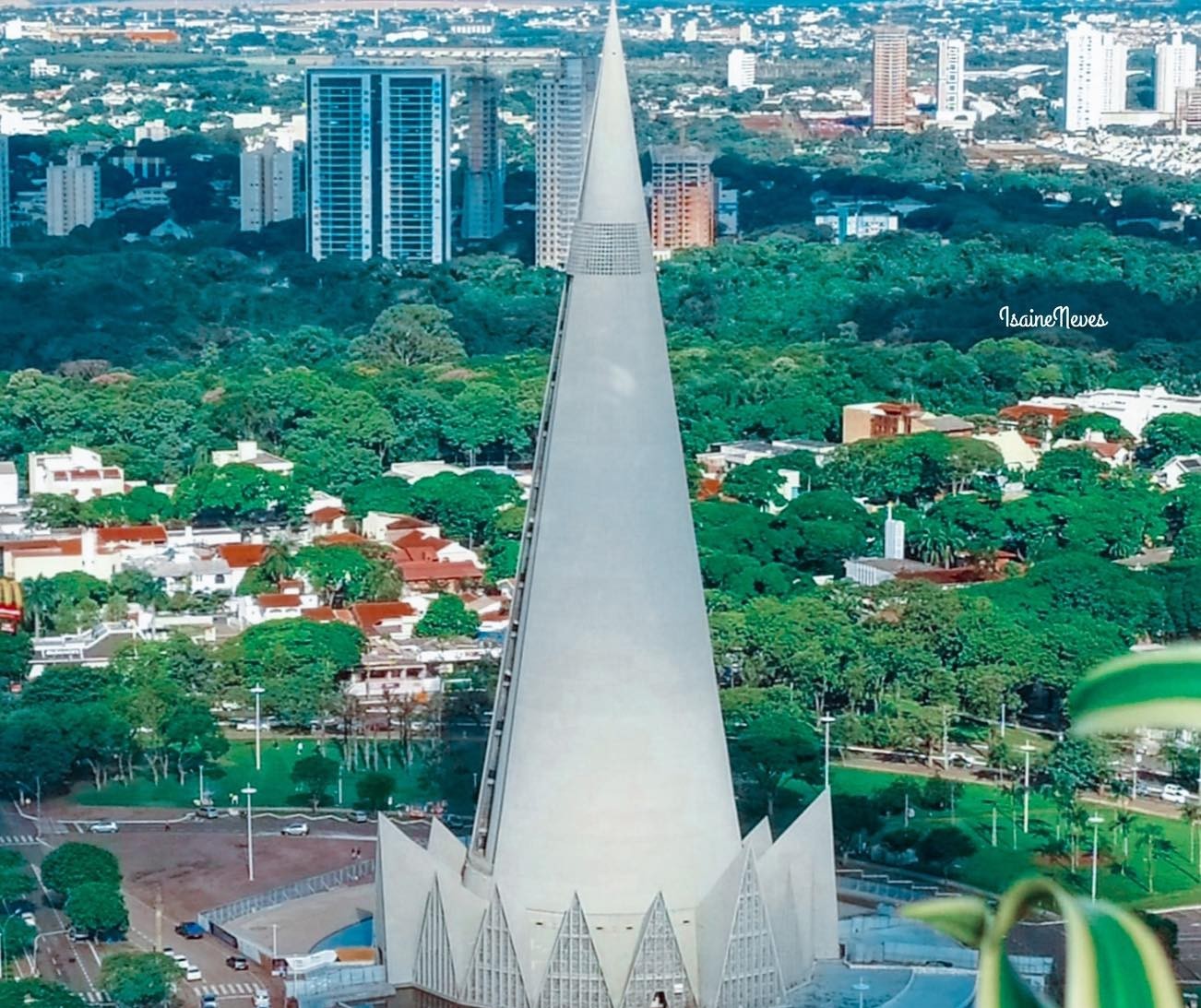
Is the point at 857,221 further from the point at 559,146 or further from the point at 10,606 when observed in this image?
the point at 10,606

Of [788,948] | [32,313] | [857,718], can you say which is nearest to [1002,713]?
[857,718]

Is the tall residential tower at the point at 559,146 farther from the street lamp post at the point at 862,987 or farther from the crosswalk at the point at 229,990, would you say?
the street lamp post at the point at 862,987

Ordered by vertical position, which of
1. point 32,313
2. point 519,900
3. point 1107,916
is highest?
point 1107,916

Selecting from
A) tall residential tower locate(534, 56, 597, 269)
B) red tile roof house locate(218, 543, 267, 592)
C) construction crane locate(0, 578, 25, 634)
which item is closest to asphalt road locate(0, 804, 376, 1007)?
construction crane locate(0, 578, 25, 634)

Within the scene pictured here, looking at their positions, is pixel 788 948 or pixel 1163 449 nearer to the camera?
→ pixel 788 948

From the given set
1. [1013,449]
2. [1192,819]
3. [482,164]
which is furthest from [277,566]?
[482,164]

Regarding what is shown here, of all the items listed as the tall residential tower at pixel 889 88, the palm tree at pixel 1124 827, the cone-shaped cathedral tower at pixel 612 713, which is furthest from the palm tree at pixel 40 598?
the tall residential tower at pixel 889 88

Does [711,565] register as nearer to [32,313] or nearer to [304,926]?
[304,926]
